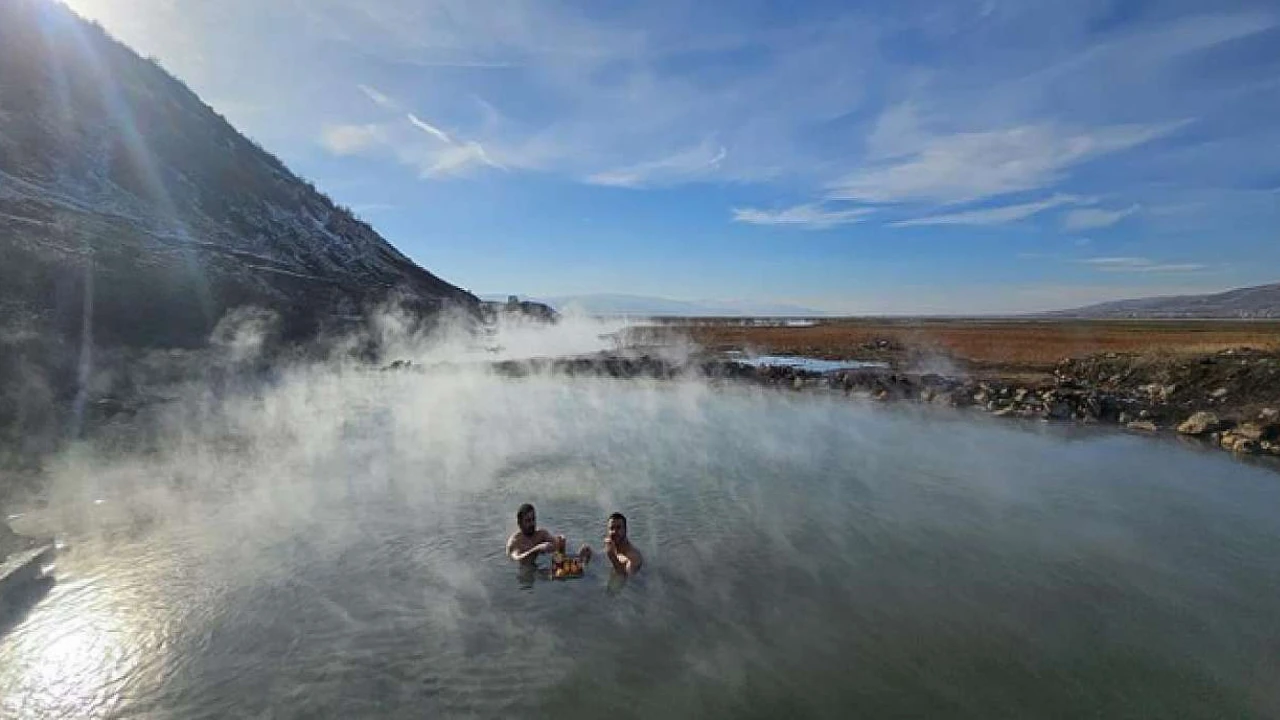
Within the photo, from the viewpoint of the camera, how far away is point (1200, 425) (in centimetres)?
1711

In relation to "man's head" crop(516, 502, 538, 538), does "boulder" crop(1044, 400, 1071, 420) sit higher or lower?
lower

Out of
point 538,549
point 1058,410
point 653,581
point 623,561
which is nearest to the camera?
point 653,581

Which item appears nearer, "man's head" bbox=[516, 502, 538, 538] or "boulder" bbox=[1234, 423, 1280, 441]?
"man's head" bbox=[516, 502, 538, 538]

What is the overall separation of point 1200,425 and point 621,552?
55.5ft

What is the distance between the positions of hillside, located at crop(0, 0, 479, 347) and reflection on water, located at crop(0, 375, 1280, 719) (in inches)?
418

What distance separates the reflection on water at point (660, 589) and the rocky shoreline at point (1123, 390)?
334 centimetres

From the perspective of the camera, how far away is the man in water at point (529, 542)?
855 cm

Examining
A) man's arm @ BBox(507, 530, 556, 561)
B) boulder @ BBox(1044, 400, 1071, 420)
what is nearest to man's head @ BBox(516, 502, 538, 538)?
man's arm @ BBox(507, 530, 556, 561)

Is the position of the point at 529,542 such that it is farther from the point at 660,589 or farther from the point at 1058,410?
the point at 1058,410

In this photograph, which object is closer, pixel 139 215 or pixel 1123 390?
pixel 1123 390

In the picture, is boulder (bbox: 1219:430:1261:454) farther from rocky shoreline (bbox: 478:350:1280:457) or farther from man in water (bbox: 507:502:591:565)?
man in water (bbox: 507:502:591:565)

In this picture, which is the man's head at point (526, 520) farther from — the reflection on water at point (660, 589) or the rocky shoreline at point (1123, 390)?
the rocky shoreline at point (1123, 390)

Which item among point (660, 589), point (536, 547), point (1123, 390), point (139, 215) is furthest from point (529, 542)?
point (139, 215)

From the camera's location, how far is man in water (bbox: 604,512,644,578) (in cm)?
834
